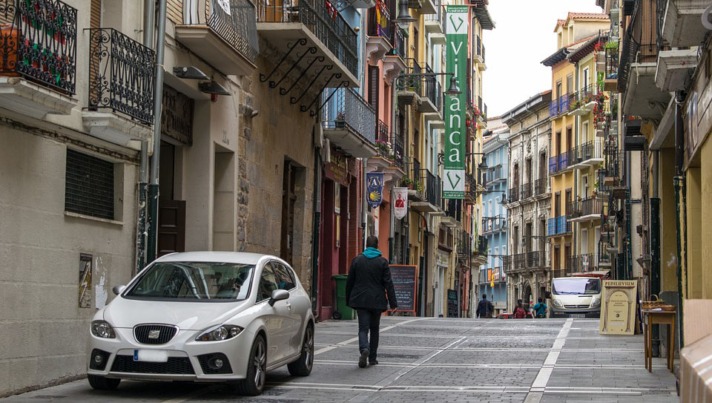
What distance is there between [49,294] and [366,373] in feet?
13.5

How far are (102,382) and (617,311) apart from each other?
1370 cm

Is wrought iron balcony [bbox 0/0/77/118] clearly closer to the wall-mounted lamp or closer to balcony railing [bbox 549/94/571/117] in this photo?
the wall-mounted lamp

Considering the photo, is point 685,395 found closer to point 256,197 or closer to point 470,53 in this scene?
point 256,197

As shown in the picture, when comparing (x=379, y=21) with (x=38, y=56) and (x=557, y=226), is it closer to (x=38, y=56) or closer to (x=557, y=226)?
(x=38, y=56)

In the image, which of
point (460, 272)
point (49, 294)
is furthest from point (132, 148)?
point (460, 272)

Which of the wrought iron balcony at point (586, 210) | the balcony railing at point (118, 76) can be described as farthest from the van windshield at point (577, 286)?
the balcony railing at point (118, 76)

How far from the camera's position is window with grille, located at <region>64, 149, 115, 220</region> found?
1393 cm

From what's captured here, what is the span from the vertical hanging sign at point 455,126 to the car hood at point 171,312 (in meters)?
36.8

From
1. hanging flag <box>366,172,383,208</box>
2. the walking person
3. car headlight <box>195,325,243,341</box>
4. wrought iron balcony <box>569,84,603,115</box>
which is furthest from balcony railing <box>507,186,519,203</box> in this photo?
car headlight <box>195,325,243,341</box>

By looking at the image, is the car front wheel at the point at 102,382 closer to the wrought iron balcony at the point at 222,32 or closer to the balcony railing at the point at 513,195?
the wrought iron balcony at the point at 222,32

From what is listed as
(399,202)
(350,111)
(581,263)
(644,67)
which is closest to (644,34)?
(644,67)

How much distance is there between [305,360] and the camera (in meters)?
14.1

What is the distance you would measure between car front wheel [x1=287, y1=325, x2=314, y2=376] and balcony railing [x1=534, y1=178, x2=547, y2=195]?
206 feet

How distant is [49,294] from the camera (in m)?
13.0
